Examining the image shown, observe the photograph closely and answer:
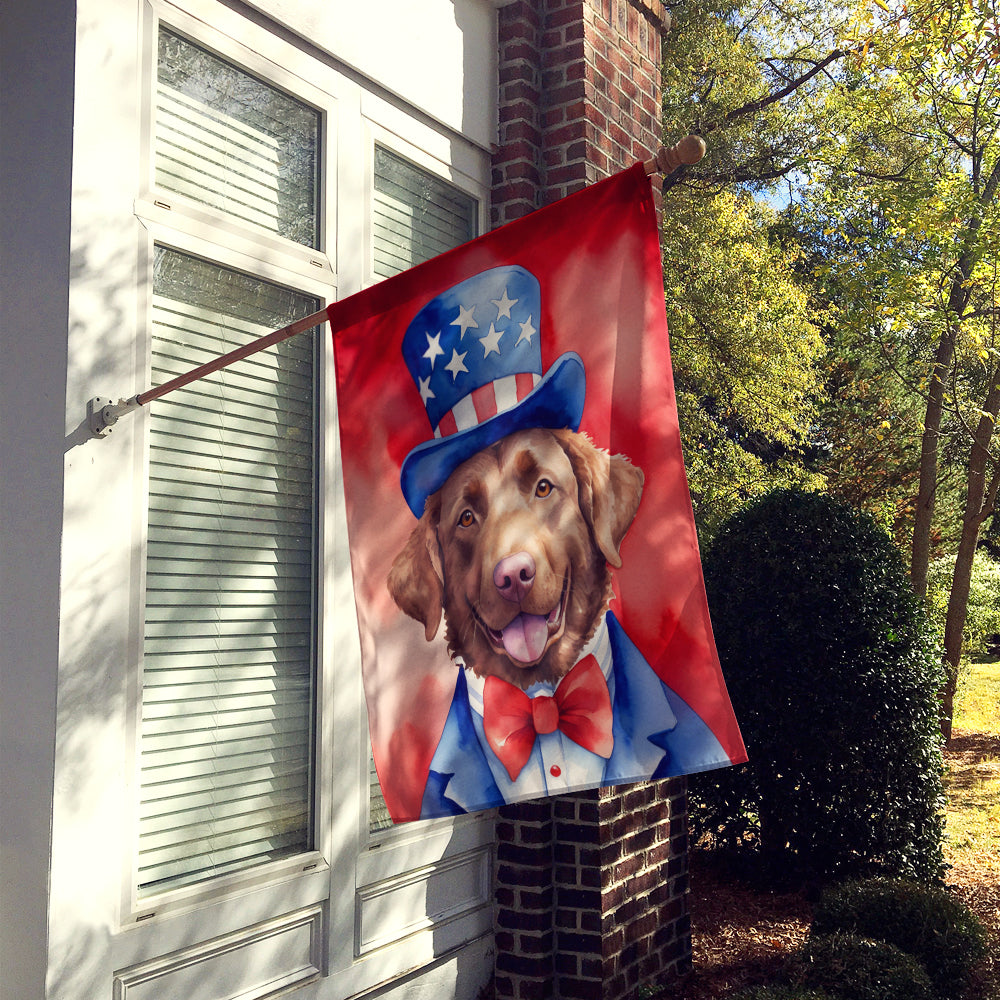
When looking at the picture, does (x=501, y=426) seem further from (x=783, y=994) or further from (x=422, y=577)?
(x=783, y=994)

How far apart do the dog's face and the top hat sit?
0.16 feet

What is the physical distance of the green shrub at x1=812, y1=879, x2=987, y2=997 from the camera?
4.55 metres

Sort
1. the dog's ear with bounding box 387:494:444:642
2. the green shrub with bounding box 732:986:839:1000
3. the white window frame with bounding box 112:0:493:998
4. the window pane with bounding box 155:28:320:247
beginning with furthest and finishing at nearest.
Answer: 1. the green shrub with bounding box 732:986:839:1000
2. the window pane with bounding box 155:28:320:247
3. the white window frame with bounding box 112:0:493:998
4. the dog's ear with bounding box 387:494:444:642

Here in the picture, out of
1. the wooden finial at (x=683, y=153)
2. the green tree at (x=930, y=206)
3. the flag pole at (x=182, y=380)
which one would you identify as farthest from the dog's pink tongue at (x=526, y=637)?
the green tree at (x=930, y=206)

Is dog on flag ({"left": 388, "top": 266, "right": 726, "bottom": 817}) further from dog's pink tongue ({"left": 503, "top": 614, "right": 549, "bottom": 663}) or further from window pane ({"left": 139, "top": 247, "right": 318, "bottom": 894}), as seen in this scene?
window pane ({"left": 139, "top": 247, "right": 318, "bottom": 894})

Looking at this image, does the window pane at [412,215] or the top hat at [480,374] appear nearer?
the top hat at [480,374]

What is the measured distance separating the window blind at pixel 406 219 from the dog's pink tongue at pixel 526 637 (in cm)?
159

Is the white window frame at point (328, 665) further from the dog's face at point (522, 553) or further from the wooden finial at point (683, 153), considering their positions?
the wooden finial at point (683, 153)

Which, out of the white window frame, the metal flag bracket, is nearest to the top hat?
the metal flag bracket

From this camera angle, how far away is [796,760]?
607cm

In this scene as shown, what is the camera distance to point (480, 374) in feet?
8.55

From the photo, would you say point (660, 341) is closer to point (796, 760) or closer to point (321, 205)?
point (321, 205)

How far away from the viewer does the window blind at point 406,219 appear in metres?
4.16

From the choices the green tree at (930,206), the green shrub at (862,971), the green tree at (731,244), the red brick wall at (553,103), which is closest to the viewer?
the green shrub at (862,971)
